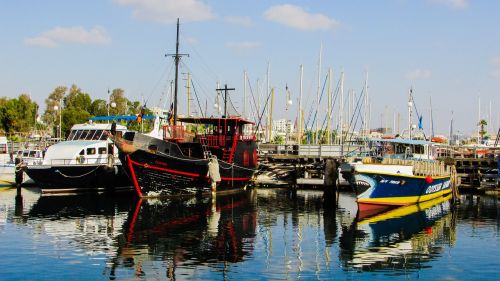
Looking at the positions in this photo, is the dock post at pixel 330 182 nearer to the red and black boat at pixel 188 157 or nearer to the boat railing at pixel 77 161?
the red and black boat at pixel 188 157

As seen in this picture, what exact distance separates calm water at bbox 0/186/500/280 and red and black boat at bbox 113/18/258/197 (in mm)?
1789

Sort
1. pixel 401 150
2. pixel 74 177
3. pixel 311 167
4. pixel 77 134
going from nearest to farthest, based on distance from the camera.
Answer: pixel 401 150 → pixel 74 177 → pixel 77 134 → pixel 311 167

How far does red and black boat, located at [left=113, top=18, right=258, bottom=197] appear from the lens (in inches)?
1310

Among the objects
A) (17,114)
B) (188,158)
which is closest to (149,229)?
(188,158)

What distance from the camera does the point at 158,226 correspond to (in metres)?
24.8

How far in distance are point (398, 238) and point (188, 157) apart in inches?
626

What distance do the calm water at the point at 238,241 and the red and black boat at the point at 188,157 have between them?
179 centimetres

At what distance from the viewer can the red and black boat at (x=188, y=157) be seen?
33.3 metres

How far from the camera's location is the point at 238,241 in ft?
71.3

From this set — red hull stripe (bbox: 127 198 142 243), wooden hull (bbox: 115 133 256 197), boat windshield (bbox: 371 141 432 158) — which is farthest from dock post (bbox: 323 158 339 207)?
red hull stripe (bbox: 127 198 142 243)

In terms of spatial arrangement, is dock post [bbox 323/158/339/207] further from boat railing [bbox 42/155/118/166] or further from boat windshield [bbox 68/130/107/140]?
boat windshield [bbox 68/130/107/140]

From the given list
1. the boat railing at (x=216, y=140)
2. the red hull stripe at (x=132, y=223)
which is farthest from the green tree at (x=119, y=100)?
the red hull stripe at (x=132, y=223)


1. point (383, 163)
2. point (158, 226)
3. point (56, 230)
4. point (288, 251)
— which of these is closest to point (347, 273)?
point (288, 251)

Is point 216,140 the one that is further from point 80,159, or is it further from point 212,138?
point 80,159
